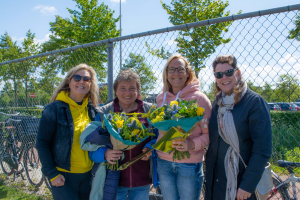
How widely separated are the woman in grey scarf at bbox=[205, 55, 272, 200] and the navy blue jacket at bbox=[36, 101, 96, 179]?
1.46 meters

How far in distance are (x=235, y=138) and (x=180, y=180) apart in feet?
2.34

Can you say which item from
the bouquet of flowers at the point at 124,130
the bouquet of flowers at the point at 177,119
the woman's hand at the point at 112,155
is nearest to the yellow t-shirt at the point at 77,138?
the woman's hand at the point at 112,155

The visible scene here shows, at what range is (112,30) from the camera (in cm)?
1514

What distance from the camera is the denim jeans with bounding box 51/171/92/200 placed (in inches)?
87.5

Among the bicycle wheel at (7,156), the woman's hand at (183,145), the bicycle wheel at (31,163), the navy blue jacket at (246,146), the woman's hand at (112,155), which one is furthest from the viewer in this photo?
the bicycle wheel at (7,156)

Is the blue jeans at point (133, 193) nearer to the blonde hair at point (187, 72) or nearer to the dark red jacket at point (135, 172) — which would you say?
the dark red jacket at point (135, 172)

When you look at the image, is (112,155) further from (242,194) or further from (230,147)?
(242,194)

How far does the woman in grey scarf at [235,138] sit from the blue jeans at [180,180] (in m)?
0.13

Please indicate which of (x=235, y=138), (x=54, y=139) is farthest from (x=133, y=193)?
(x=235, y=138)

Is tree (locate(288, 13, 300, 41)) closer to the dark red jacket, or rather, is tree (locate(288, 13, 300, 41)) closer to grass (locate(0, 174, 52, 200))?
the dark red jacket

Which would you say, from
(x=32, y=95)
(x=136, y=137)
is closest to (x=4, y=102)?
(x=32, y=95)

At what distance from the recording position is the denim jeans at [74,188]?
2.22m

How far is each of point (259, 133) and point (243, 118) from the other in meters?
0.17

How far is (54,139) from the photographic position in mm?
2295
